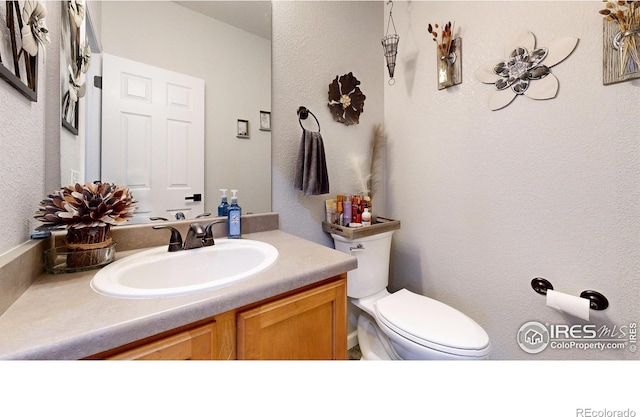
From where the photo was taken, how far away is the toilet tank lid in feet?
2.67

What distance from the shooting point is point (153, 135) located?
0.86 metres

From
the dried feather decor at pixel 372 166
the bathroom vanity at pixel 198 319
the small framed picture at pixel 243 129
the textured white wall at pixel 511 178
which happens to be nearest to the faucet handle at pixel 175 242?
the bathroom vanity at pixel 198 319

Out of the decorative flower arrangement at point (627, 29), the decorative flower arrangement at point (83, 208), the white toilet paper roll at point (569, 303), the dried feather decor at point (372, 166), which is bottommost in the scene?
the white toilet paper roll at point (569, 303)

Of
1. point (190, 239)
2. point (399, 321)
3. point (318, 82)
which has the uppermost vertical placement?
point (318, 82)

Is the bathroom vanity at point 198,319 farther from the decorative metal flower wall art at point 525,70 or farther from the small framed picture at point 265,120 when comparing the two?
the decorative metal flower wall art at point 525,70

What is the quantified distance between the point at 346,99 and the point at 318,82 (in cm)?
19

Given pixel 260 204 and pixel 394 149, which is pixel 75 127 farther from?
pixel 394 149

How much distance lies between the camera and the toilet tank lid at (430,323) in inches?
32.1

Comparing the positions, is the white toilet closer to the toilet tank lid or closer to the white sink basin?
the toilet tank lid

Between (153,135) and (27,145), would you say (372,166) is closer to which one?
(153,135)

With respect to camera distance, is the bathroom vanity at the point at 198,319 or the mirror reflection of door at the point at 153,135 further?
the mirror reflection of door at the point at 153,135

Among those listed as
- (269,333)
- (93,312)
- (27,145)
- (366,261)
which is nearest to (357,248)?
(366,261)
